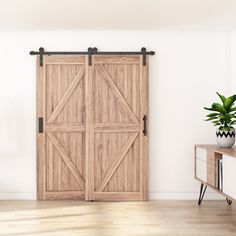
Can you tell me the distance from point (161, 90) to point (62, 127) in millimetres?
1494

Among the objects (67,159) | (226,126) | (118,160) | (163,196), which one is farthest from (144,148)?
(226,126)

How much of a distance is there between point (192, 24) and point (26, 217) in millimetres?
A: 3245

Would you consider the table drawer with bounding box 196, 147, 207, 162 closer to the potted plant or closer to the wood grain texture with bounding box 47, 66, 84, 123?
the potted plant

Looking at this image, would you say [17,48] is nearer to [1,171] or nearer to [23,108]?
[23,108]

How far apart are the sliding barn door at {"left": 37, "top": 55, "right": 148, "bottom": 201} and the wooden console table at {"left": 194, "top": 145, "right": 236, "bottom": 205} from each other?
799 millimetres

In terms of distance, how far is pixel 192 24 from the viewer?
5.88 metres

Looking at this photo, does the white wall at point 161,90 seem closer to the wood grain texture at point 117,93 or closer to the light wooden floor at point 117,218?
the wood grain texture at point 117,93

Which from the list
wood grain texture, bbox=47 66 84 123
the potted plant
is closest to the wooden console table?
the potted plant

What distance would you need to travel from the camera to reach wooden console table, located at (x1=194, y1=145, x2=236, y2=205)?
14.8ft

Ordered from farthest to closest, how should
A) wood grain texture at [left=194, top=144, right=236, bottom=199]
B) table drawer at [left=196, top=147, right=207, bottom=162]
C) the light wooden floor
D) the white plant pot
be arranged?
table drawer at [left=196, top=147, right=207, bottom=162] < the white plant pot < wood grain texture at [left=194, top=144, right=236, bottom=199] < the light wooden floor

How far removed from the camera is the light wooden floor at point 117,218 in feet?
14.8

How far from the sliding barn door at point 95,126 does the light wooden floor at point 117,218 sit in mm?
322

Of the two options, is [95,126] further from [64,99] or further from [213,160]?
[213,160]

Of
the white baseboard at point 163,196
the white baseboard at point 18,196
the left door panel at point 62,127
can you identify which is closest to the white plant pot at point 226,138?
the white baseboard at point 163,196
